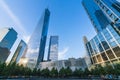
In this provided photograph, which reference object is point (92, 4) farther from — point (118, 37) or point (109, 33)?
point (118, 37)

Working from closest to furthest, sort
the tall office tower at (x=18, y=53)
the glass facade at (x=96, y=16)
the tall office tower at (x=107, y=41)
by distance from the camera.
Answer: the tall office tower at (x=107, y=41) < the glass facade at (x=96, y=16) < the tall office tower at (x=18, y=53)

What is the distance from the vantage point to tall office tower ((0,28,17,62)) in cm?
15912

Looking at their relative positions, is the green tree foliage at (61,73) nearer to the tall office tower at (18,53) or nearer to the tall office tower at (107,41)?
the tall office tower at (107,41)

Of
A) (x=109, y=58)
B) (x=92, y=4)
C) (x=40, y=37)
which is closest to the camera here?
(x=109, y=58)

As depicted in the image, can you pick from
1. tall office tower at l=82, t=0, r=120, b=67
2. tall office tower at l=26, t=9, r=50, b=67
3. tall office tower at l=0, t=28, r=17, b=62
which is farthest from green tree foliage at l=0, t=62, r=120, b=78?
tall office tower at l=0, t=28, r=17, b=62

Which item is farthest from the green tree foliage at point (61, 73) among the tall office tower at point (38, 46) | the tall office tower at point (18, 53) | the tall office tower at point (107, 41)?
the tall office tower at point (38, 46)

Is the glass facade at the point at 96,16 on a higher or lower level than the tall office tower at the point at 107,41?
higher

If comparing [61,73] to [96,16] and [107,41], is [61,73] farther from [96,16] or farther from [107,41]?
[96,16]

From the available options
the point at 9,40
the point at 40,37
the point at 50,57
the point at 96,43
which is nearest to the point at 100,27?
the point at 96,43

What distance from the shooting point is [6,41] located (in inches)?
6870

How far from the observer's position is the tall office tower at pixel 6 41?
159 m

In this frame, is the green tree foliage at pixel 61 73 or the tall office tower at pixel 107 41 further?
the tall office tower at pixel 107 41

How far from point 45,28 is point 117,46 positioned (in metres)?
110

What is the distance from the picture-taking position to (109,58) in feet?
213
